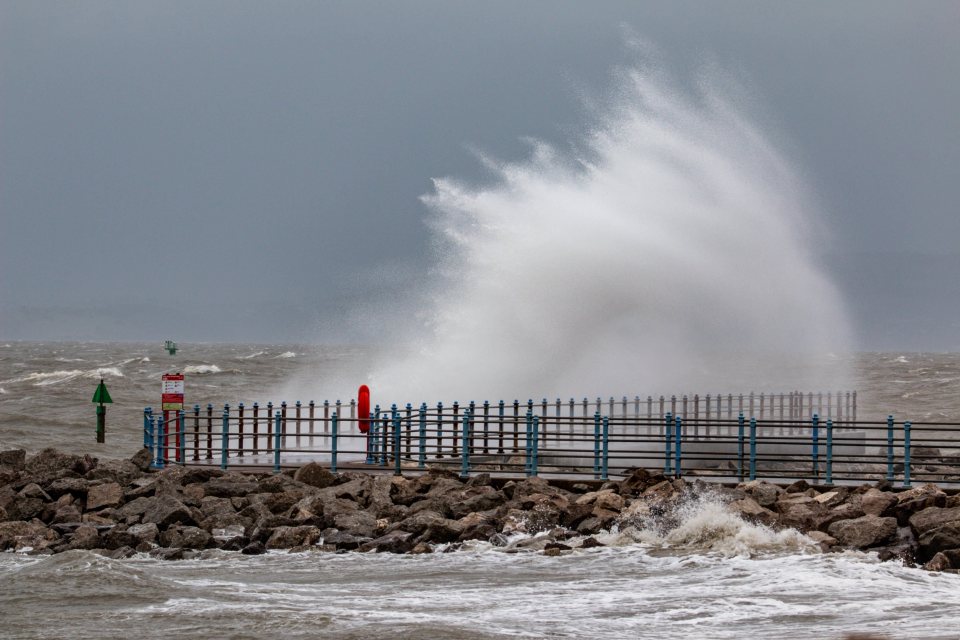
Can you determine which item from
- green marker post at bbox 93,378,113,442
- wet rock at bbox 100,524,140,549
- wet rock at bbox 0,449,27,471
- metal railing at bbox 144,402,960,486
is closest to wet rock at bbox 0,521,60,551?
wet rock at bbox 100,524,140,549

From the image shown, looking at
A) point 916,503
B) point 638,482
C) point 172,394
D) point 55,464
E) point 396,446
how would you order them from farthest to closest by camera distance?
point 172,394, point 55,464, point 396,446, point 638,482, point 916,503

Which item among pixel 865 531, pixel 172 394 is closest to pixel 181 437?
pixel 172 394

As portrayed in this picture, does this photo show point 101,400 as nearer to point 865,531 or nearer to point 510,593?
point 510,593

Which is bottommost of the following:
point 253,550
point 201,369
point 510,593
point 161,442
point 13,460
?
point 510,593

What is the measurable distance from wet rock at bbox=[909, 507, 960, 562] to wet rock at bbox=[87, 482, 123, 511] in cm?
1195

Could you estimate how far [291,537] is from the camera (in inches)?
752

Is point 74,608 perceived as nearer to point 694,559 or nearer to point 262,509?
point 262,509

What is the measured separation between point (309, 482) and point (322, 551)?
3426 mm

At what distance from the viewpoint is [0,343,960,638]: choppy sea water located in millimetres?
13883

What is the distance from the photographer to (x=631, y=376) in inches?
1885

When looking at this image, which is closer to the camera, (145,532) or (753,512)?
(753,512)

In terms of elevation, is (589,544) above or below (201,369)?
below

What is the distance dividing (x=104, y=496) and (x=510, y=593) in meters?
8.55

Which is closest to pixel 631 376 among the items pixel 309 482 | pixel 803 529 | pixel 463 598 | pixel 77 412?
pixel 77 412
